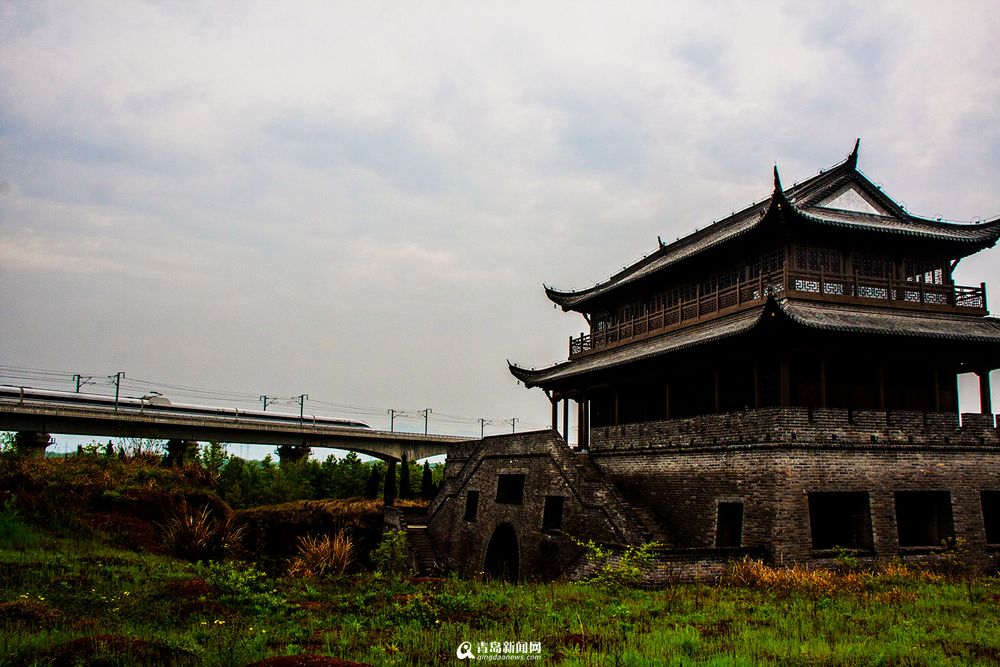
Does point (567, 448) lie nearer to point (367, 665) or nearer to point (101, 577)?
point (101, 577)

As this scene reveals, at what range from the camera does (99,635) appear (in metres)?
8.62

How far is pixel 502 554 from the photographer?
1023 inches

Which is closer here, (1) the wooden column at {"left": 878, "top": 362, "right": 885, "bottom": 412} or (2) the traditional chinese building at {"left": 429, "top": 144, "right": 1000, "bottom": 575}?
(2) the traditional chinese building at {"left": 429, "top": 144, "right": 1000, "bottom": 575}

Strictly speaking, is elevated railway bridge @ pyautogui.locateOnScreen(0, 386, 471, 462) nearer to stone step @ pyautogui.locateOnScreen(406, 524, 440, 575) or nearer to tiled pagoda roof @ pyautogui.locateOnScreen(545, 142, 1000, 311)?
stone step @ pyautogui.locateOnScreen(406, 524, 440, 575)

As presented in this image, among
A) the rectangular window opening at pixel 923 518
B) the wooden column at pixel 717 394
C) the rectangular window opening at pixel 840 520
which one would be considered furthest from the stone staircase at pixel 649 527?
the rectangular window opening at pixel 923 518

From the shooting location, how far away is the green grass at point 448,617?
30.5 feet

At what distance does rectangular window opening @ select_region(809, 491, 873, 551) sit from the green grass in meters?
2.62

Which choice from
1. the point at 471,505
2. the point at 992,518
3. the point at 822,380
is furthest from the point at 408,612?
the point at 992,518

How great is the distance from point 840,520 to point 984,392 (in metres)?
5.69

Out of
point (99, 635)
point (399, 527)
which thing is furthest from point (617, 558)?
point (399, 527)

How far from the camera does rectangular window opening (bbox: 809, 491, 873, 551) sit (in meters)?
18.5

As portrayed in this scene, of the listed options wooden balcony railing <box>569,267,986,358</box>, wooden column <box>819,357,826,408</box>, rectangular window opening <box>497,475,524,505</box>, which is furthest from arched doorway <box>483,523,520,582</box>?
wooden column <box>819,357,826,408</box>

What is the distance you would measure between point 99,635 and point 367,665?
3.11 metres

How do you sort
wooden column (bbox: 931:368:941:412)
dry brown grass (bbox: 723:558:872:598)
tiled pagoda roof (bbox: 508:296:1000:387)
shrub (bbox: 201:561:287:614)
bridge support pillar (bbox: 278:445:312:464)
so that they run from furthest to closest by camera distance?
bridge support pillar (bbox: 278:445:312:464) → wooden column (bbox: 931:368:941:412) → tiled pagoda roof (bbox: 508:296:1000:387) → dry brown grass (bbox: 723:558:872:598) → shrub (bbox: 201:561:287:614)
